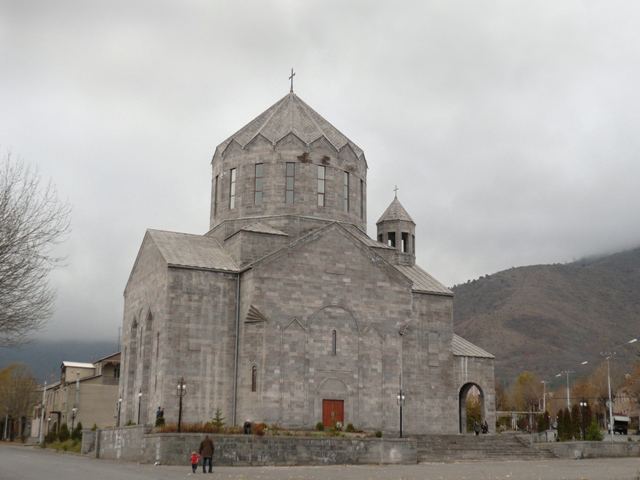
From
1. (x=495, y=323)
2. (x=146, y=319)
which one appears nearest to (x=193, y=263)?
(x=146, y=319)

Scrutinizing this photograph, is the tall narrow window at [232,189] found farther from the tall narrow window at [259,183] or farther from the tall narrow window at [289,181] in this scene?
the tall narrow window at [289,181]

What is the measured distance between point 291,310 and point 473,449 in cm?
1030

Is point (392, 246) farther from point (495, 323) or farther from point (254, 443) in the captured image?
point (495, 323)

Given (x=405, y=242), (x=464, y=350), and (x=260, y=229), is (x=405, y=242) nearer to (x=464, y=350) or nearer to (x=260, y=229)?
(x=464, y=350)

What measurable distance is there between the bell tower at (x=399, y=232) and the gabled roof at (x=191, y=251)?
1051cm

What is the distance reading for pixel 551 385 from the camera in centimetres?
13525

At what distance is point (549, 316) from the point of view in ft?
490

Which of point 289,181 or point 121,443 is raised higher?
point 289,181

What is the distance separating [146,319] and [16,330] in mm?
17029

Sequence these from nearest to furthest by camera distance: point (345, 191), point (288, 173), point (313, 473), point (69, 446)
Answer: point (313, 473)
point (288, 173)
point (345, 191)
point (69, 446)

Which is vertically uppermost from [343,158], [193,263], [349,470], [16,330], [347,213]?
[343,158]

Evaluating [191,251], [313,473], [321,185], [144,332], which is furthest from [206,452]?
[321,185]

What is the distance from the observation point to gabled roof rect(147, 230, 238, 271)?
36.6 metres

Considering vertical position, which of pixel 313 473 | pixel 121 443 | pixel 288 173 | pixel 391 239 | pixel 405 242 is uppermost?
pixel 288 173
